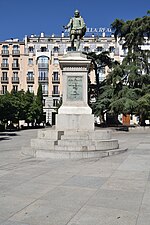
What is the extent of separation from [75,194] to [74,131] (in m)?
6.78

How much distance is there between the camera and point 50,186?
5594mm

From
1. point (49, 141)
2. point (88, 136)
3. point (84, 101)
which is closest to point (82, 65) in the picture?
point (84, 101)

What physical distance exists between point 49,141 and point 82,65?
4.28 meters

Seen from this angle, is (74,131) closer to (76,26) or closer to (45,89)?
(76,26)

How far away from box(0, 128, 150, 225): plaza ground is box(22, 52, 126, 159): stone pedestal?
1.57m

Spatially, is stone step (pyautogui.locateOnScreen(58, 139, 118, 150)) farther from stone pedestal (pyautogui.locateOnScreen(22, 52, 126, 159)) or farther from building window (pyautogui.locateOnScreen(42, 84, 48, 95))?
building window (pyautogui.locateOnScreen(42, 84, 48, 95))

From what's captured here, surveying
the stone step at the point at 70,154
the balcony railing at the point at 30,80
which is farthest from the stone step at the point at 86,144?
the balcony railing at the point at 30,80

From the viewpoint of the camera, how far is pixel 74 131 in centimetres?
1177

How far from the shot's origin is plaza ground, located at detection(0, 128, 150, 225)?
3894 mm

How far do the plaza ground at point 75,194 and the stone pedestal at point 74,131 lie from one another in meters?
1.57

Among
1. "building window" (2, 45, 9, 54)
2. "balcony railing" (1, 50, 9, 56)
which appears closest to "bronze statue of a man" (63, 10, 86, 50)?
"balcony railing" (1, 50, 9, 56)

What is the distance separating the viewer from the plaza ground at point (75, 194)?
12.8 ft

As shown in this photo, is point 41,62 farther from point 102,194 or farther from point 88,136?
point 102,194

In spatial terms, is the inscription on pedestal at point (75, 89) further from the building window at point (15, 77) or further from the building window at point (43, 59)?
the building window at point (15, 77)
